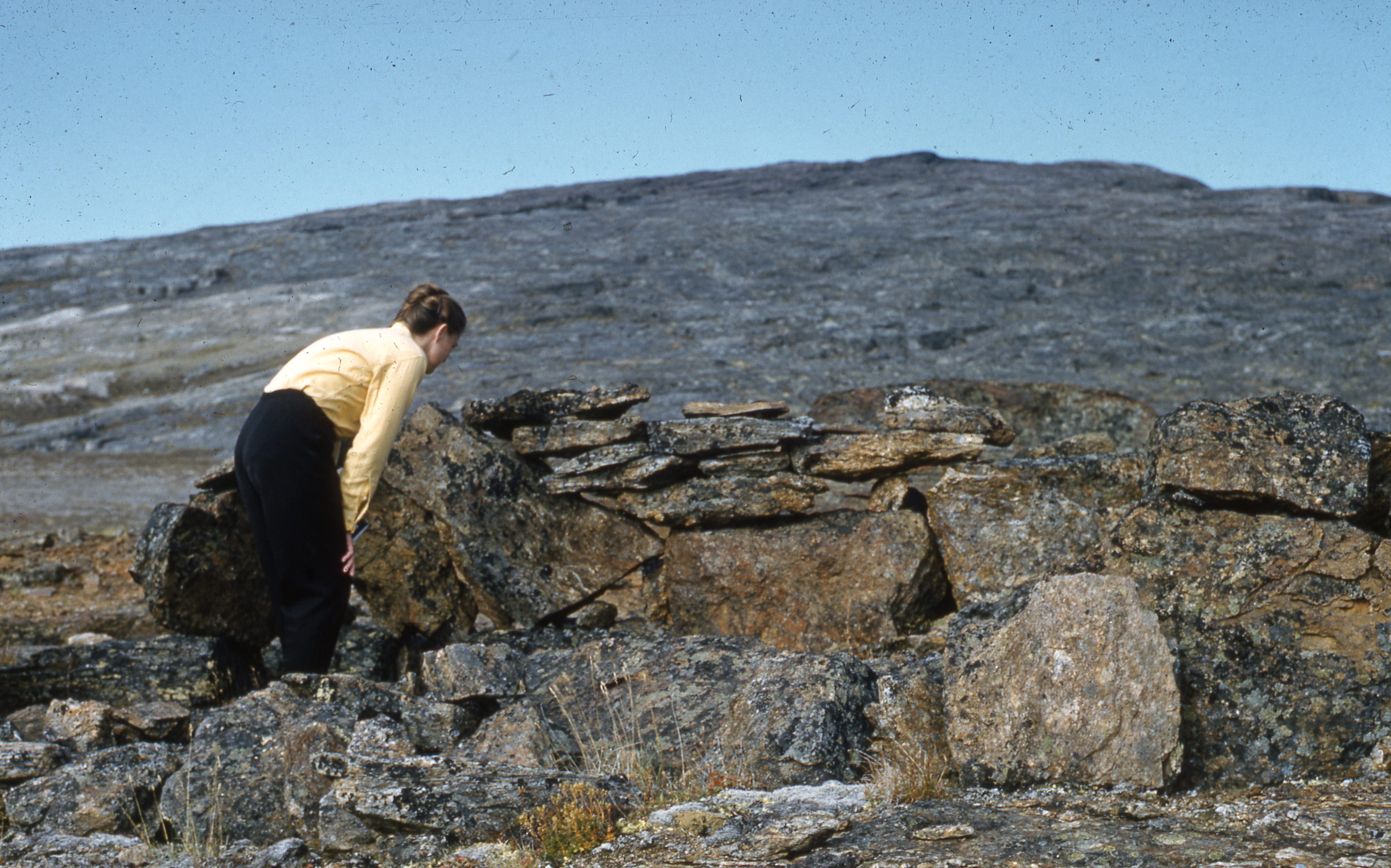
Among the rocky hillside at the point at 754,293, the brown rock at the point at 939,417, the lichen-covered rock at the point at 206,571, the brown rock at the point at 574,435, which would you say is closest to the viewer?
the lichen-covered rock at the point at 206,571

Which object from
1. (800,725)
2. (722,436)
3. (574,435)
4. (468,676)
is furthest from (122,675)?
(800,725)

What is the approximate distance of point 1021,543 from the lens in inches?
301

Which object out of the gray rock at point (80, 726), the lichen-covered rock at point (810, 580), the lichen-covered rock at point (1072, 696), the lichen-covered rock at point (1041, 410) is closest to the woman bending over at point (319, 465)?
the gray rock at point (80, 726)

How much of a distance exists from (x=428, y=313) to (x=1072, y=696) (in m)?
4.59

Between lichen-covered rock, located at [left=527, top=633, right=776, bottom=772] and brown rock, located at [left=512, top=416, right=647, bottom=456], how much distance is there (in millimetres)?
1866

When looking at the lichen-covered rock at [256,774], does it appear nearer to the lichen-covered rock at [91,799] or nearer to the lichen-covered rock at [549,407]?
the lichen-covered rock at [91,799]

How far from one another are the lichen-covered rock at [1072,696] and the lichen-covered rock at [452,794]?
163cm

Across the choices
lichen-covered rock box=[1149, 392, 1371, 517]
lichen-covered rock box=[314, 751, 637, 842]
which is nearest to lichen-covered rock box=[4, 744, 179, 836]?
lichen-covered rock box=[314, 751, 637, 842]

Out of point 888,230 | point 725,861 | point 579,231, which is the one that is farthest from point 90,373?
point 725,861

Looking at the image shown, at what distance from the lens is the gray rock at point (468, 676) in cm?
639

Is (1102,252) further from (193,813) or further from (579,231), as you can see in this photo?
(193,813)

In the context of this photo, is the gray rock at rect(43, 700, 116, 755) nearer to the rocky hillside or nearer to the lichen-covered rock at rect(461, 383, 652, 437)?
the lichen-covered rock at rect(461, 383, 652, 437)

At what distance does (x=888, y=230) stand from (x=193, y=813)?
107ft

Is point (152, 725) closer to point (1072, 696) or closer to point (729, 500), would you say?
point (729, 500)
